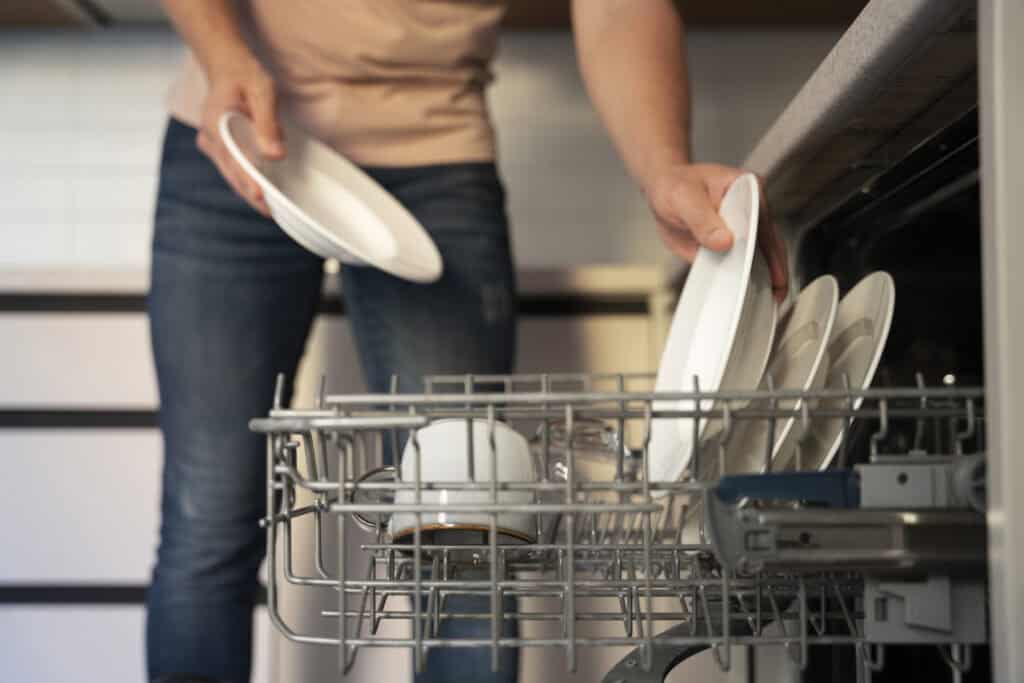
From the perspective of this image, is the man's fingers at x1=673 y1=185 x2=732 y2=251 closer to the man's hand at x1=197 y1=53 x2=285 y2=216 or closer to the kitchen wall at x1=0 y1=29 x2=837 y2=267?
the man's hand at x1=197 y1=53 x2=285 y2=216

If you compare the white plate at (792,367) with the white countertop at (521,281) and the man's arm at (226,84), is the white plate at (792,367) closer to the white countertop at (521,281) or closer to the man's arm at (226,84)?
the man's arm at (226,84)

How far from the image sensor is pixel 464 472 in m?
0.63

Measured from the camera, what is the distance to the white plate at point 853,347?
2.04 ft

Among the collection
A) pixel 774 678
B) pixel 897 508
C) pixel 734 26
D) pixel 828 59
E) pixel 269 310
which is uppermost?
pixel 734 26

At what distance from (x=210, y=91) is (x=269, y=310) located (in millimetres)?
205

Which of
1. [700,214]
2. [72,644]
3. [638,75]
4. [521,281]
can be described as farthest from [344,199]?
[72,644]

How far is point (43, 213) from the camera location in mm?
2385

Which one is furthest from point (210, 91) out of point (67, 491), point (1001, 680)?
point (67, 491)

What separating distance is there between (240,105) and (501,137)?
139 cm

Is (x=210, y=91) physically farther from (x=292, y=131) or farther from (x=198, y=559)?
(x=198, y=559)

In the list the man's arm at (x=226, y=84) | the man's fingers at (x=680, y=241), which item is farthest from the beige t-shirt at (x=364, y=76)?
the man's fingers at (x=680, y=241)

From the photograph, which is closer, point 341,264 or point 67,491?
point 341,264

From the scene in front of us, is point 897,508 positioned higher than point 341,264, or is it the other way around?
point 341,264

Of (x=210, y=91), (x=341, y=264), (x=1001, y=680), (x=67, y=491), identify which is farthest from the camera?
(x=67, y=491)
